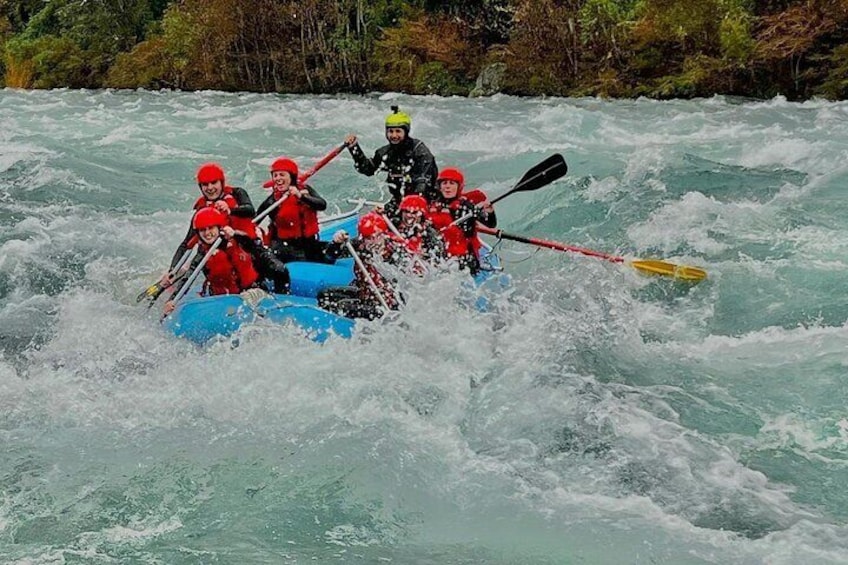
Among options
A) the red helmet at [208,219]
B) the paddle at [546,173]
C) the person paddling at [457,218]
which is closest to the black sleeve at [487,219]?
the person paddling at [457,218]

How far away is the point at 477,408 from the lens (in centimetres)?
569

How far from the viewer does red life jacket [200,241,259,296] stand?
22.0ft

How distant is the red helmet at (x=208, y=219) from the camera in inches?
255

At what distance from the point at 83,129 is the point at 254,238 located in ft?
35.8

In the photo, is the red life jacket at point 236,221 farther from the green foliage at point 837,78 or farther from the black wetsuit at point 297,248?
the green foliage at point 837,78

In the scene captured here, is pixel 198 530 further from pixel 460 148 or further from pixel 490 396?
pixel 460 148

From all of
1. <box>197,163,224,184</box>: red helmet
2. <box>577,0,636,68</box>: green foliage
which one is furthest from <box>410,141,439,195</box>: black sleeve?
<box>577,0,636,68</box>: green foliage

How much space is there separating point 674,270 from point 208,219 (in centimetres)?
369

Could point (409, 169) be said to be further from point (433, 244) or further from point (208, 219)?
point (208, 219)

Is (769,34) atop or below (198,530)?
atop

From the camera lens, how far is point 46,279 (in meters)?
8.32

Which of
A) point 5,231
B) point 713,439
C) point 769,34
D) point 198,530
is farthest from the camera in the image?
point 769,34

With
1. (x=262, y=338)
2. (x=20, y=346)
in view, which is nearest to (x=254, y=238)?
(x=262, y=338)

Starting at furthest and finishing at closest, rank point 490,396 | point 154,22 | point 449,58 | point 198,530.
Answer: point 154,22 < point 449,58 < point 490,396 < point 198,530
